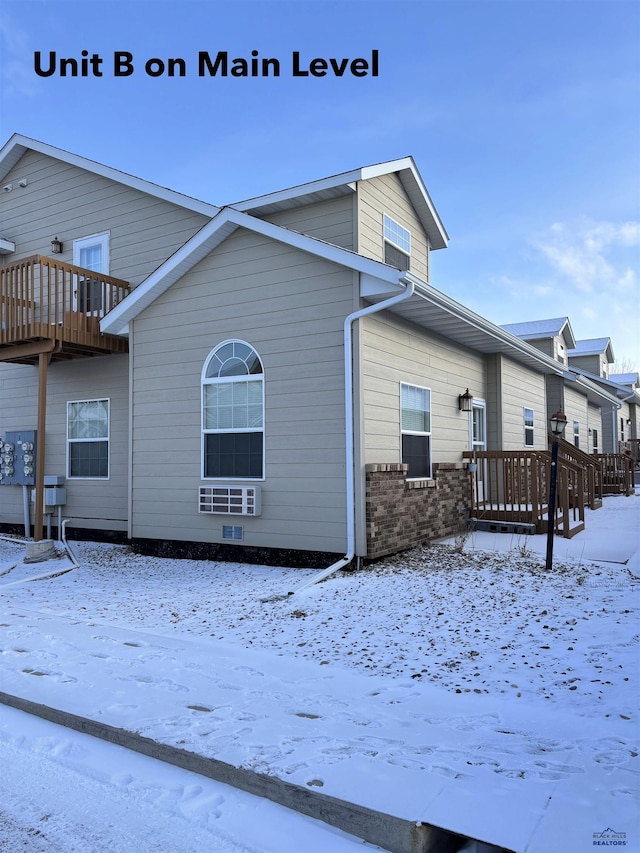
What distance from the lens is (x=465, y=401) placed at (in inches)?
428

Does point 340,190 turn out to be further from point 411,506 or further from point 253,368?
point 411,506

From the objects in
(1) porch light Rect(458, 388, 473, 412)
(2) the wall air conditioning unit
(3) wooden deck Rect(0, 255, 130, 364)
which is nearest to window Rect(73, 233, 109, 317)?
(3) wooden deck Rect(0, 255, 130, 364)

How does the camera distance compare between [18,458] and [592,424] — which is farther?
[592,424]

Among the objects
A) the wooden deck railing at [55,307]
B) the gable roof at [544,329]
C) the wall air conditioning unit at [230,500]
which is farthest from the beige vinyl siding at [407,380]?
the gable roof at [544,329]

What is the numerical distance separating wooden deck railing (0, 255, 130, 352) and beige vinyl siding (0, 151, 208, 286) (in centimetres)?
57

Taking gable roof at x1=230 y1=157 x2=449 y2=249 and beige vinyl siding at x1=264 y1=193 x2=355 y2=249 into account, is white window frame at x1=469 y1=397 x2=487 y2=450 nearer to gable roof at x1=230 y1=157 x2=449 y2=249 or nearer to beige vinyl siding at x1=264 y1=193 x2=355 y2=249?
gable roof at x1=230 y1=157 x2=449 y2=249

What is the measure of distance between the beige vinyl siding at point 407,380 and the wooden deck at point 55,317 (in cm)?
469

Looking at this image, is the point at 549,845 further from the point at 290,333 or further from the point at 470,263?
the point at 470,263

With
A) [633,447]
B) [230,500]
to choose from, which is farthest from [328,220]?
[633,447]

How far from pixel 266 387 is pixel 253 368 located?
36 cm

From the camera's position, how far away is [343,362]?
302 inches

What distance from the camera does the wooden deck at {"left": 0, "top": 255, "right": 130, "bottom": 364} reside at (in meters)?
9.73

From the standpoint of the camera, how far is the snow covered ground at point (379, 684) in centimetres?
276

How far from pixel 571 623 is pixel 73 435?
29.7ft
